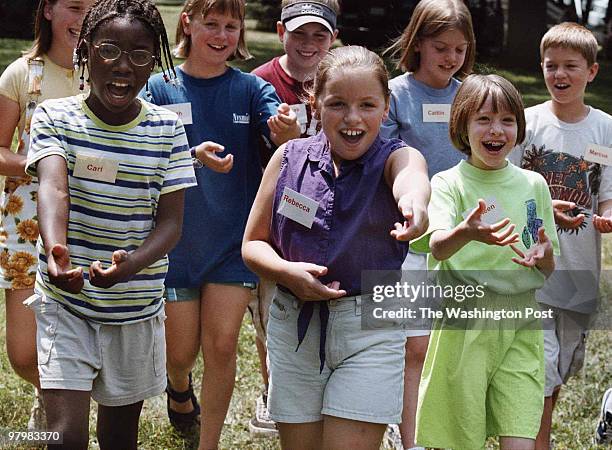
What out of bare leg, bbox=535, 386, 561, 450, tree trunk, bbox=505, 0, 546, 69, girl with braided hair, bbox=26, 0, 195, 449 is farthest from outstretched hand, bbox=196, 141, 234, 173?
tree trunk, bbox=505, 0, 546, 69

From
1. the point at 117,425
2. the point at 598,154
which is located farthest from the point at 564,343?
the point at 117,425

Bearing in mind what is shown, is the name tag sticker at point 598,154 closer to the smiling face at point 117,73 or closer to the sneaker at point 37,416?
the smiling face at point 117,73

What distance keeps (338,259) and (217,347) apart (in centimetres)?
139

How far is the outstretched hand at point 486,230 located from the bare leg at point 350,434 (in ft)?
2.40

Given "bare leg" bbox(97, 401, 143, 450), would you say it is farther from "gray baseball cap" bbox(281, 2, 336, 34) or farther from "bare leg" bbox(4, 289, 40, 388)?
"gray baseball cap" bbox(281, 2, 336, 34)

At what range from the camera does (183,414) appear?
548cm

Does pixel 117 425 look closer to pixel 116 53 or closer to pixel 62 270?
pixel 62 270

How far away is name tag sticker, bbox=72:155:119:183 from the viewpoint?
3.78m

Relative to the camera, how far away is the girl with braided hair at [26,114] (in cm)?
475

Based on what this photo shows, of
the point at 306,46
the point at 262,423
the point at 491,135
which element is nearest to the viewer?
the point at 491,135

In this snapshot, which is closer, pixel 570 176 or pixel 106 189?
pixel 106 189

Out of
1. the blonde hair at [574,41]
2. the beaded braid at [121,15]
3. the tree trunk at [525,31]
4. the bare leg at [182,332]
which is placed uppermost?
the tree trunk at [525,31]

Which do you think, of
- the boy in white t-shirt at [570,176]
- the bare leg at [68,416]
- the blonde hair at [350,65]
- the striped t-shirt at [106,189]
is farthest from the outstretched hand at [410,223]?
the boy in white t-shirt at [570,176]

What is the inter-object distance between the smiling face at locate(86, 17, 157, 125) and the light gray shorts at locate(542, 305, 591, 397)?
7.11ft
